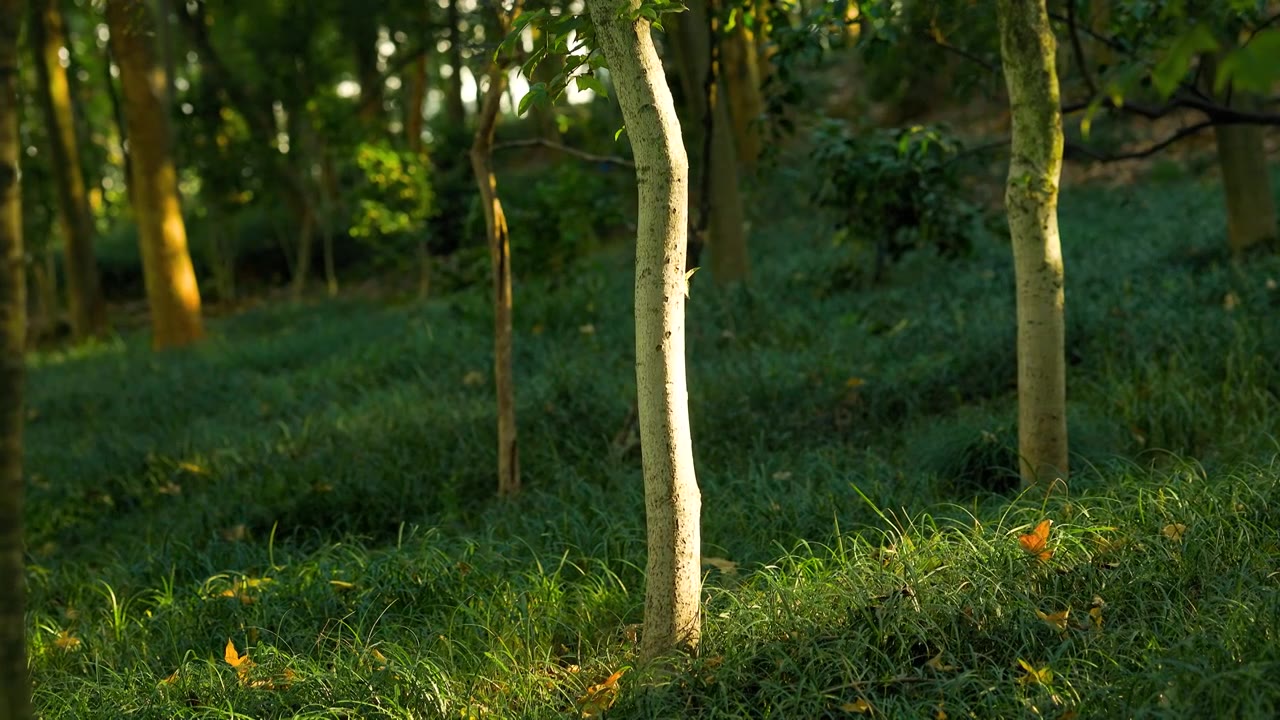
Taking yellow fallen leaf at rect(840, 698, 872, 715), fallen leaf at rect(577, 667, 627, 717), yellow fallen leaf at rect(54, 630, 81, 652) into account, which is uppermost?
yellow fallen leaf at rect(54, 630, 81, 652)

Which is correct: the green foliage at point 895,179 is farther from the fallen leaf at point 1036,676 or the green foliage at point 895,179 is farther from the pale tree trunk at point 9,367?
the pale tree trunk at point 9,367

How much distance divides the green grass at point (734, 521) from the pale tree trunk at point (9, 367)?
3.33 ft

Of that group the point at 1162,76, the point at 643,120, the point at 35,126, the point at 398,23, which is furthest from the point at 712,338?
the point at 35,126

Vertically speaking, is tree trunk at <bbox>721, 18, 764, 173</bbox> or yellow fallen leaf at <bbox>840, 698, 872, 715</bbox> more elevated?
tree trunk at <bbox>721, 18, 764, 173</bbox>

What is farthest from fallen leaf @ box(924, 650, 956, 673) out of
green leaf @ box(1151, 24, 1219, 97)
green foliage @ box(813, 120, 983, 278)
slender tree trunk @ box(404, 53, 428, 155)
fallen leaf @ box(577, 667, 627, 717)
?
slender tree trunk @ box(404, 53, 428, 155)

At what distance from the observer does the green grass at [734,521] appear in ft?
9.34

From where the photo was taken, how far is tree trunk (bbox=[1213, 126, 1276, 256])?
7.47 metres

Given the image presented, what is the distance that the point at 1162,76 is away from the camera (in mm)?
1506

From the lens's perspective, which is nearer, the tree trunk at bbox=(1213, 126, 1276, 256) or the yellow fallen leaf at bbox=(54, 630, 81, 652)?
the yellow fallen leaf at bbox=(54, 630, 81, 652)

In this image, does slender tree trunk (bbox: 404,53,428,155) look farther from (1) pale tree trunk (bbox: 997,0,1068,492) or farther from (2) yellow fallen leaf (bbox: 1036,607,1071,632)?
(2) yellow fallen leaf (bbox: 1036,607,1071,632)

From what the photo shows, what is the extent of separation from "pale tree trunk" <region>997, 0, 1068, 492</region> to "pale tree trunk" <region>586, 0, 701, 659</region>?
4.88 feet

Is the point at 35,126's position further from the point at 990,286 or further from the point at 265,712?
the point at 265,712

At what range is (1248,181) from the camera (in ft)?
24.6

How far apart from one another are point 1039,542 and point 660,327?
1.34 metres
